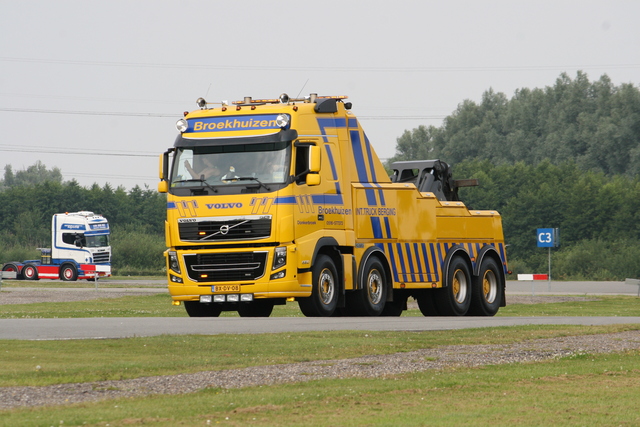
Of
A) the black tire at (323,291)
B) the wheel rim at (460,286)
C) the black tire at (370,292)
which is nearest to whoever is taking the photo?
the black tire at (323,291)

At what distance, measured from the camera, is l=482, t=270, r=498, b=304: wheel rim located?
84.5 feet

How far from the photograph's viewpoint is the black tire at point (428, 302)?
2452 centimetres

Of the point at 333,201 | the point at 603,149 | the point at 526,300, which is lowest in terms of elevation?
the point at 526,300

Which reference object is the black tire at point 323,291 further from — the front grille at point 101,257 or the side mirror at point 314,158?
the front grille at point 101,257

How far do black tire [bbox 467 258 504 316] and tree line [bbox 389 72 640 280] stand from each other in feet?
144

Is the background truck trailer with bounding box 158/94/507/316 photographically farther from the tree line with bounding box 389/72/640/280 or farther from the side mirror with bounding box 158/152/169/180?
the tree line with bounding box 389/72/640/280

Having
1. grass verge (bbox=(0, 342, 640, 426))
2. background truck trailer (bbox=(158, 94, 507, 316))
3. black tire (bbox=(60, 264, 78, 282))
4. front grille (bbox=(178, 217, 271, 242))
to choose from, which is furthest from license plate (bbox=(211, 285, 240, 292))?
black tire (bbox=(60, 264, 78, 282))

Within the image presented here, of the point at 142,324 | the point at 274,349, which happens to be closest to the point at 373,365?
the point at 274,349

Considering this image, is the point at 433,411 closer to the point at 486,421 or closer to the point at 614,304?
the point at 486,421

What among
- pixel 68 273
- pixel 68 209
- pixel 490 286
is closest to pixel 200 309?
pixel 490 286

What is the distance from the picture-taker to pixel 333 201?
21031 mm

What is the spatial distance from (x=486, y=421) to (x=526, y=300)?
103 ft

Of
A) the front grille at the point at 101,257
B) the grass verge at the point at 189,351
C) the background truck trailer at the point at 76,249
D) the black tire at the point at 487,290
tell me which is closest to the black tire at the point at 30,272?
the background truck trailer at the point at 76,249

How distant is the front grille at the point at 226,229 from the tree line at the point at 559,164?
5193 cm
